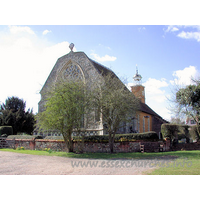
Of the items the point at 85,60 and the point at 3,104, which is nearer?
the point at 85,60

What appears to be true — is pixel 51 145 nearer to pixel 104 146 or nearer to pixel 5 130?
pixel 104 146

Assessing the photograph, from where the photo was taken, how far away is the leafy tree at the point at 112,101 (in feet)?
52.3

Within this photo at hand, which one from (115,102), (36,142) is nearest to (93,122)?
(115,102)

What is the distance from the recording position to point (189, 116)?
19.2 meters

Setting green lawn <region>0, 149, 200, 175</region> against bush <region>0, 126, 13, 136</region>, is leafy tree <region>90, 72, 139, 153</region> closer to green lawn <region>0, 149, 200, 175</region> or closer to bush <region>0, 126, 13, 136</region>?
green lawn <region>0, 149, 200, 175</region>

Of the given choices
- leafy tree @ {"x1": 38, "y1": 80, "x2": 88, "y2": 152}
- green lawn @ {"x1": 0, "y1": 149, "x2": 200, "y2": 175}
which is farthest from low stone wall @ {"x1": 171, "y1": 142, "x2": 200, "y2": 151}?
leafy tree @ {"x1": 38, "y1": 80, "x2": 88, "y2": 152}

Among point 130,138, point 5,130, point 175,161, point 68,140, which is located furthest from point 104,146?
point 5,130

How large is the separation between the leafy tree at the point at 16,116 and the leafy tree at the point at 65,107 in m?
16.7

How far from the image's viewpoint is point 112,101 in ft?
52.3

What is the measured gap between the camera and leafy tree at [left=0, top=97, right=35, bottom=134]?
3123 cm

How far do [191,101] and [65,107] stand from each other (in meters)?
11.9

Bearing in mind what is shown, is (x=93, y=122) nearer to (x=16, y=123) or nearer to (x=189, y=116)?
(x=189, y=116)
